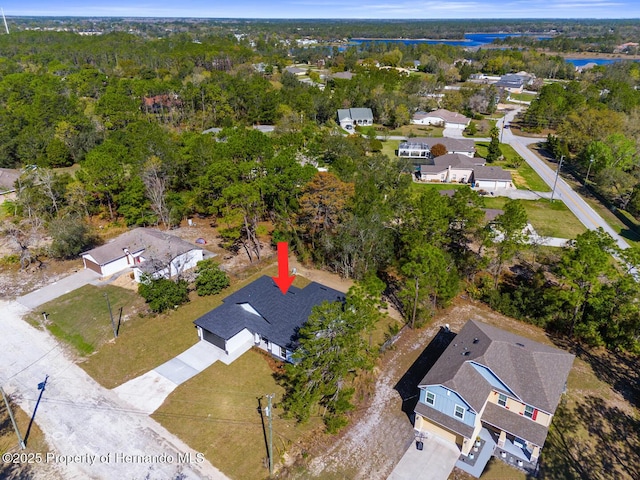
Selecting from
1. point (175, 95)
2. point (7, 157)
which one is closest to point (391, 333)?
point (7, 157)

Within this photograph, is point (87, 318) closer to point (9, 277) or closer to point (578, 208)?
point (9, 277)

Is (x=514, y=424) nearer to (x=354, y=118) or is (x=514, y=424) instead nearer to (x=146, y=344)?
(x=146, y=344)

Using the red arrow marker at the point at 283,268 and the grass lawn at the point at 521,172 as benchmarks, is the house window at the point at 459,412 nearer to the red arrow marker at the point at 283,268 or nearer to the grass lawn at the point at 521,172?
the red arrow marker at the point at 283,268

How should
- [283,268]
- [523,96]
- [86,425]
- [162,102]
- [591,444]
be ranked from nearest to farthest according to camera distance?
[591,444], [86,425], [283,268], [162,102], [523,96]

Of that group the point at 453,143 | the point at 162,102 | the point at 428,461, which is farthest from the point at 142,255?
the point at 162,102

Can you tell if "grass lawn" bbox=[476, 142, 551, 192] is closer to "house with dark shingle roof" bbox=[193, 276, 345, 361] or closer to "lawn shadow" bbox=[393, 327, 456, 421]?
"lawn shadow" bbox=[393, 327, 456, 421]

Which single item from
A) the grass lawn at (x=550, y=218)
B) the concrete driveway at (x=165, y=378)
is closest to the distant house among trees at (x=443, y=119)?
the grass lawn at (x=550, y=218)
